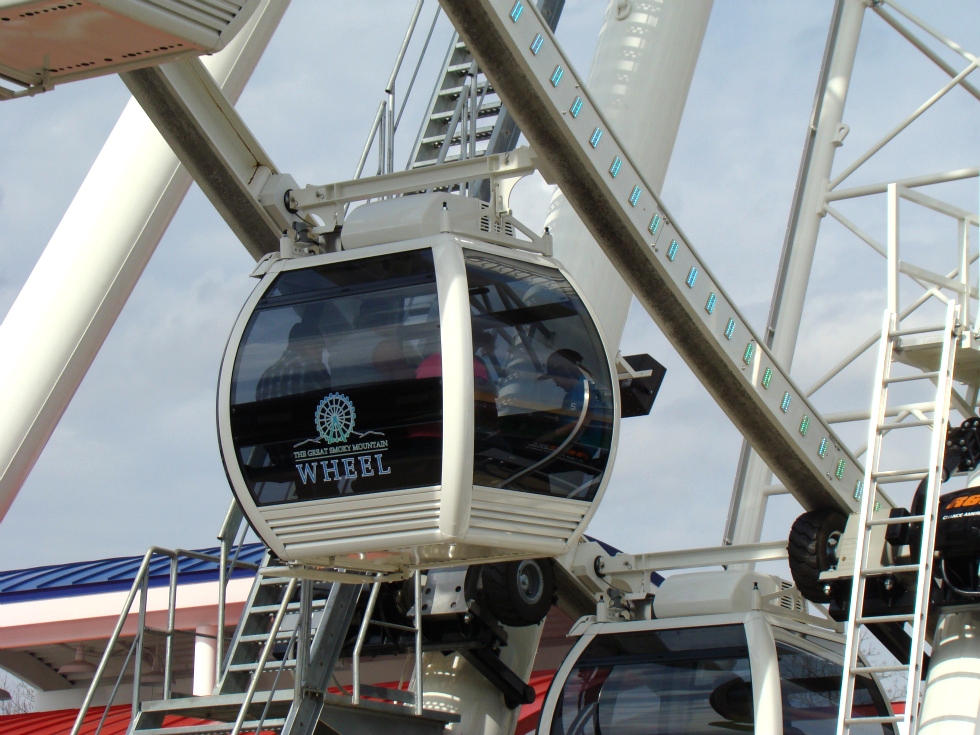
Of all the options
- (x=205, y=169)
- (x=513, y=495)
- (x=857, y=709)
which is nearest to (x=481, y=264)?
(x=513, y=495)

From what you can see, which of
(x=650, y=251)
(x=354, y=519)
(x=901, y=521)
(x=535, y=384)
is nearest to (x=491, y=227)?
(x=535, y=384)

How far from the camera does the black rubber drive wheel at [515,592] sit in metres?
9.01

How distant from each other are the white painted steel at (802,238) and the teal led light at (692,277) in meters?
5.34

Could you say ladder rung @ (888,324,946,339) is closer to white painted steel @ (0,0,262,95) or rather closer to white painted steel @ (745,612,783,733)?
white painted steel @ (745,612,783,733)

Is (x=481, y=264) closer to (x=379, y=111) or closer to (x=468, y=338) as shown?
(x=468, y=338)

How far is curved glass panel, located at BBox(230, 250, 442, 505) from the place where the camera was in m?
6.34

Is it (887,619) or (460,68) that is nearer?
(887,619)

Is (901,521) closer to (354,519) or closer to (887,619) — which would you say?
(887,619)

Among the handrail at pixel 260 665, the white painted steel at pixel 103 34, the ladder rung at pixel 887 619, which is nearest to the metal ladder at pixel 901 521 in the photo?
the ladder rung at pixel 887 619

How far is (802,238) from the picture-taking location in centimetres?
1452

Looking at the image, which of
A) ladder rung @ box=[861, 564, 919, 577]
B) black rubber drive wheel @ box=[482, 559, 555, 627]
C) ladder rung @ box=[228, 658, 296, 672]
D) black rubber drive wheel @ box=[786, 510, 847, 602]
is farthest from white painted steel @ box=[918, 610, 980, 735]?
ladder rung @ box=[228, 658, 296, 672]

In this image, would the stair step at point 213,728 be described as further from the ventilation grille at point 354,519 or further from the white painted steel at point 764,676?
the white painted steel at point 764,676

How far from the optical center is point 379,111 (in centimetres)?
894

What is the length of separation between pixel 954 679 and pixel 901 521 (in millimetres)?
1012
